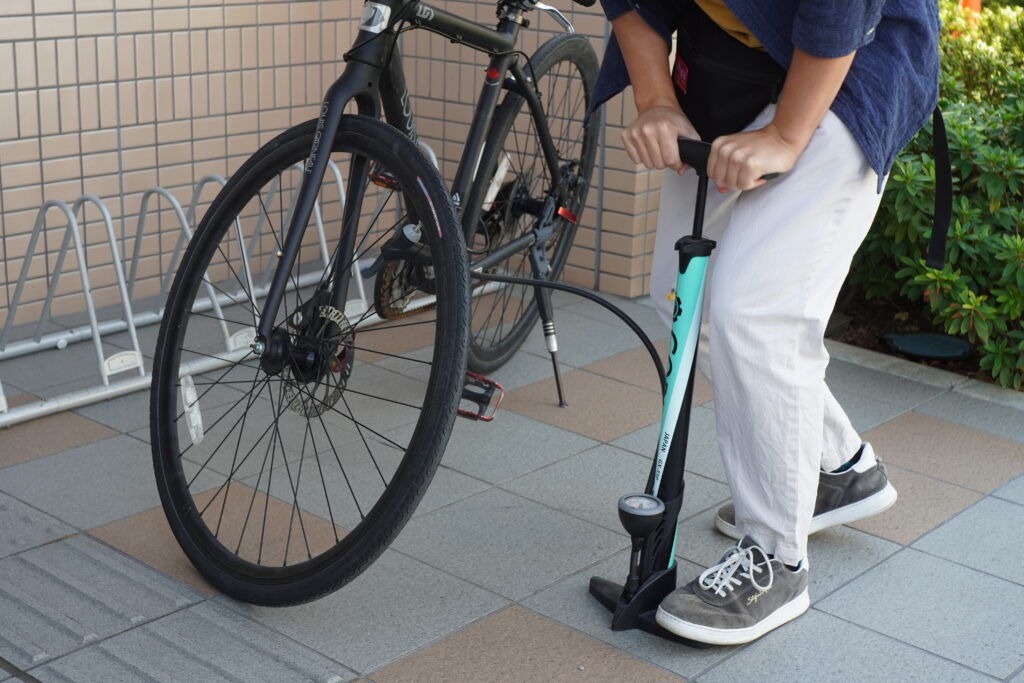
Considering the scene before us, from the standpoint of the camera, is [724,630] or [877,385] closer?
[724,630]

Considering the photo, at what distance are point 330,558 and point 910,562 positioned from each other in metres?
1.46

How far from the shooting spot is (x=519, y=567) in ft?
9.76

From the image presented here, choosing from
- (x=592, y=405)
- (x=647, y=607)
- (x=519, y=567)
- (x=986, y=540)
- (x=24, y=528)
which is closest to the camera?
(x=647, y=607)

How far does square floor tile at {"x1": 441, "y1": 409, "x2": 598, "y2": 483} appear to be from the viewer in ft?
11.6

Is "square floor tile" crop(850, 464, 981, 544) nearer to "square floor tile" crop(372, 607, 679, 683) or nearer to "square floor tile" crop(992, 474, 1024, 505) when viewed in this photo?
"square floor tile" crop(992, 474, 1024, 505)

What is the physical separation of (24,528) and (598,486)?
59.0 inches

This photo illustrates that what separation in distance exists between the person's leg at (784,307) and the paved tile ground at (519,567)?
0.42 metres

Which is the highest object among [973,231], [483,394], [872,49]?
[872,49]

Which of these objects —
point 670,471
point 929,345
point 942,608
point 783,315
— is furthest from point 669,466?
point 929,345

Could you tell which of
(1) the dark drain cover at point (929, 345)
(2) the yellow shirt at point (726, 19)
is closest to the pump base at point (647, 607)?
(2) the yellow shirt at point (726, 19)

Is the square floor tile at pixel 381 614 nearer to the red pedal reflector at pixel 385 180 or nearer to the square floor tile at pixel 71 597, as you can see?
the square floor tile at pixel 71 597

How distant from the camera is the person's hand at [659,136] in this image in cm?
250

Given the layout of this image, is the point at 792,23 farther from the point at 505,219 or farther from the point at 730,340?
the point at 505,219

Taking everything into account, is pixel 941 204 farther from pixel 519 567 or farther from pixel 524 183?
pixel 524 183
